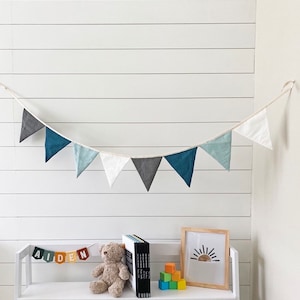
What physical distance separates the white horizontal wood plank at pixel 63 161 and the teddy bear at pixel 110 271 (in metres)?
0.34

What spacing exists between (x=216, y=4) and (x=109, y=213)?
976mm

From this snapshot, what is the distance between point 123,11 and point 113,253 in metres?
0.98

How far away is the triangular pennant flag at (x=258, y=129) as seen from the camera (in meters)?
1.38

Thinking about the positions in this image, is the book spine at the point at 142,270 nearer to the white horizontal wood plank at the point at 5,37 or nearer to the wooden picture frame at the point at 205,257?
the wooden picture frame at the point at 205,257

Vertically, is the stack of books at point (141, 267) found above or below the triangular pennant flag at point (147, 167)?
below

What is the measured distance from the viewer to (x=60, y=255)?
1.61 m

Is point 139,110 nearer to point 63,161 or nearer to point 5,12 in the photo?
point 63,161

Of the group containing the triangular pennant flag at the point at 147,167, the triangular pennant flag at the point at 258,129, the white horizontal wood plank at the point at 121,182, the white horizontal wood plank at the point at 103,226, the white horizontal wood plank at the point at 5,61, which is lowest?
the white horizontal wood plank at the point at 103,226

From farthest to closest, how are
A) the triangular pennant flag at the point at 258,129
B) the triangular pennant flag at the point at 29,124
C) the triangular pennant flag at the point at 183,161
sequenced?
the triangular pennant flag at the point at 29,124 < the triangular pennant flag at the point at 183,161 < the triangular pennant flag at the point at 258,129

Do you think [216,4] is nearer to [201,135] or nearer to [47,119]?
[201,135]

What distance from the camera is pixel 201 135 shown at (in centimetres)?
166

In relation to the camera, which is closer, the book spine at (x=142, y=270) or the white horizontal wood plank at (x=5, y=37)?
the book spine at (x=142, y=270)

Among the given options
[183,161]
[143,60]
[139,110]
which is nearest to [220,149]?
[183,161]

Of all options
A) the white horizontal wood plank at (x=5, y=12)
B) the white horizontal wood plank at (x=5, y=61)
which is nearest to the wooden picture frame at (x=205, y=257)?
the white horizontal wood plank at (x=5, y=61)
